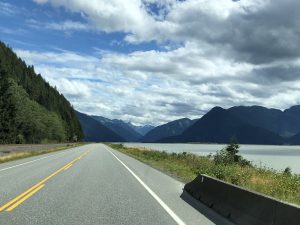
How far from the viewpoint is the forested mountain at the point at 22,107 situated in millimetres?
97688

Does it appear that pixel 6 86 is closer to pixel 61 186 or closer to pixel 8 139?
pixel 8 139

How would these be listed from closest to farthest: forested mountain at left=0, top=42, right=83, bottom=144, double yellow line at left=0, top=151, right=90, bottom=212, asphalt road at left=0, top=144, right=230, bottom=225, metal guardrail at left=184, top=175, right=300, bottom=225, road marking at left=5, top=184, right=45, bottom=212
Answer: metal guardrail at left=184, top=175, right=300, bottom=225, asphalt road at left=0, top=144, right=230, bottom=225, road marking at left=5, top=184, right=45, bottom=212, double yellow line at left=0, top=151, right=90, bottom=212, forested mountain at left=0, top=42, right=83, bottom=144

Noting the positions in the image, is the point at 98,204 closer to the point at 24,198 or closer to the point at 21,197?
the point at 24,198

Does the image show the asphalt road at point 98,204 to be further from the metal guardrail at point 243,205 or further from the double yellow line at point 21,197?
the metal guardrail at point 243,205

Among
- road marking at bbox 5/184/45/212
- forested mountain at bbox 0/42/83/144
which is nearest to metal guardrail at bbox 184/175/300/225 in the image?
road marking at bbox 5/184/45/212

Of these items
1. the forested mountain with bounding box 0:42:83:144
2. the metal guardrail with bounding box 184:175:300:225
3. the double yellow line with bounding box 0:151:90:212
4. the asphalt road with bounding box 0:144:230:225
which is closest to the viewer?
the metal guardrail with bounding box 184:175:300:225

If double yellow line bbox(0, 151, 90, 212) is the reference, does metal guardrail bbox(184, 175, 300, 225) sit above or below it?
above

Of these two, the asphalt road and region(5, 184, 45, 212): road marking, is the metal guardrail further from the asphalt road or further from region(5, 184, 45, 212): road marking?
region(5, 184, 45, 212): road marking

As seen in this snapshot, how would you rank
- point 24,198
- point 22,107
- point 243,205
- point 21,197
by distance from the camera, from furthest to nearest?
point 22,107 < point 21,197 < point 24,198 < point 243,205

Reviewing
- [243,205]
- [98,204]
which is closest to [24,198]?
[98,204]

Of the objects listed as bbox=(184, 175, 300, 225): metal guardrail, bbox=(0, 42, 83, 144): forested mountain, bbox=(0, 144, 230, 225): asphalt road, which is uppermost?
bbox=(0, 42, 83, 144): forested mountain

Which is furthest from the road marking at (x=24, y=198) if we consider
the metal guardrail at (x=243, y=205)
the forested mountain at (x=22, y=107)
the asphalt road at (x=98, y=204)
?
the forested mountain at (x=22, y=107)

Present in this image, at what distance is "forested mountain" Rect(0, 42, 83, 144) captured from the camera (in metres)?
97.7

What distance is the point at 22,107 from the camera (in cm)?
11106
